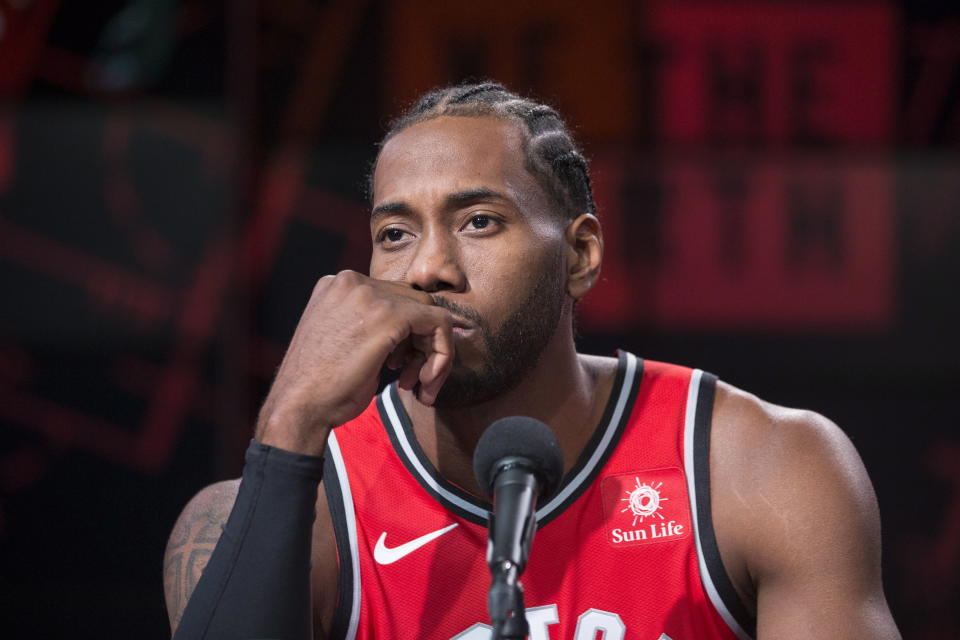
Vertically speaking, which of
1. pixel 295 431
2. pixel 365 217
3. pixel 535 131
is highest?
pixel 365 217

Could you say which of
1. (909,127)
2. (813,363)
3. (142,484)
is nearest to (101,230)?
(142,484)

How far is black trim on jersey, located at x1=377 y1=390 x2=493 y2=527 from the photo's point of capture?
170 cm

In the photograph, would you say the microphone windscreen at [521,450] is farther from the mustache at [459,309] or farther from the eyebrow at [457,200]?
the eyebrow at [457,200]

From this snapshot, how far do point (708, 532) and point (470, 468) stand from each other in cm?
39

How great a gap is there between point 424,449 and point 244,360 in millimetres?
1933

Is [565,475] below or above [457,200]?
below

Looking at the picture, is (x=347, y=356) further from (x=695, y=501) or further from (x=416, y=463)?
(x=695, y=501)

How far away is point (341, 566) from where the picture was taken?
1646 millimetres

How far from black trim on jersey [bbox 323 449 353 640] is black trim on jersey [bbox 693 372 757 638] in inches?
21.2

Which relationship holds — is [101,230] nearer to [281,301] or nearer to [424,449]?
[281,301]

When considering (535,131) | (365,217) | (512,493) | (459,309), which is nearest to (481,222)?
(459,309)

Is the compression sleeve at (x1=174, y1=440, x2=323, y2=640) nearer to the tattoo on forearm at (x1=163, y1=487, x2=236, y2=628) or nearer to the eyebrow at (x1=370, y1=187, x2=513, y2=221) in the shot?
the tattoo on forearm at (x1=163, y1=487, x2=236, y2=628)

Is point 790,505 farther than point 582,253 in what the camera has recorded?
No

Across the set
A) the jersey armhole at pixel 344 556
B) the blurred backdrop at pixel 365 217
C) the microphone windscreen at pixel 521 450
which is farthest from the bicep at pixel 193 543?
the blurred backdrop at pixel 365 217
